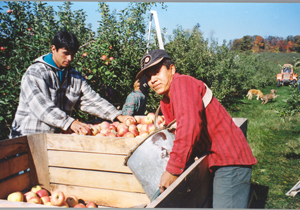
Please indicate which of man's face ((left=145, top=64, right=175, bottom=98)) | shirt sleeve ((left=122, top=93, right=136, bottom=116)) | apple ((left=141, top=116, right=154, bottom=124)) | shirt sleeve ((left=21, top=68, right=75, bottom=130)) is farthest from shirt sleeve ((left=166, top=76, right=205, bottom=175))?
shirt sleeve ((left=122, top=93, right=136, bottom=116))

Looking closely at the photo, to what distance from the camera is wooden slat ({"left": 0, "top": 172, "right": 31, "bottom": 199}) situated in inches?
76.7

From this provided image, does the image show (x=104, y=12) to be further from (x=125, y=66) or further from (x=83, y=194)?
(x=83, y=194)

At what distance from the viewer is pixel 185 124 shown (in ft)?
4.38

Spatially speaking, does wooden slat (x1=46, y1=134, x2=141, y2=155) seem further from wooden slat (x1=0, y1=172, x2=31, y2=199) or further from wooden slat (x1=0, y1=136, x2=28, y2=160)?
wooden slat (x1=0, y1=172, x2=31, y2=199)

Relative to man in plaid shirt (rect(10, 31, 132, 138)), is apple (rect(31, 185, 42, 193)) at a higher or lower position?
lower

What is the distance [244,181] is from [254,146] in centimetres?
A: 406

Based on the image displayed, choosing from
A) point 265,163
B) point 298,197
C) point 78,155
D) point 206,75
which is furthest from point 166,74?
point 206,75

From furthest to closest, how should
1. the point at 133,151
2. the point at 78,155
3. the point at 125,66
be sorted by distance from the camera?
the point at 125,66 < the point at 78,155 < the point at 133,151

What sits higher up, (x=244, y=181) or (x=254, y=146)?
(x=244, y=181)

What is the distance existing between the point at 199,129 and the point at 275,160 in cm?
401

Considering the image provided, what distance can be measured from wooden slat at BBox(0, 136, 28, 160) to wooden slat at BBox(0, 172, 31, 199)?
223 millimetres

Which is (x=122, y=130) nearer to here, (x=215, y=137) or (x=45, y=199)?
(x=45, y=199)

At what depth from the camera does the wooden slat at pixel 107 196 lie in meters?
2.10

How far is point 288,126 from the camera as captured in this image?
7.21m
